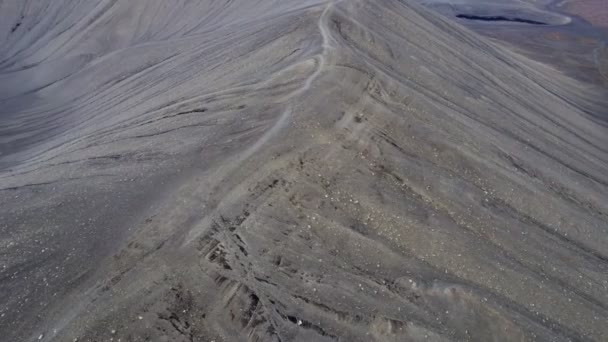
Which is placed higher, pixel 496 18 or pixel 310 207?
pixel 496 18

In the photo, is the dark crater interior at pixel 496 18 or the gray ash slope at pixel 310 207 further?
the dark crater interior at pixel 496 18

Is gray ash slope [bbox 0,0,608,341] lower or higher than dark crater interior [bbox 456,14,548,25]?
lower

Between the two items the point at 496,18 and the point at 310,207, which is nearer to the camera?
the point at 310,207

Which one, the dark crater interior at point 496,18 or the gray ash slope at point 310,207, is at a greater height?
the dark crater interior at point 496,18

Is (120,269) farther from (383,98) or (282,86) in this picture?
(383,98)

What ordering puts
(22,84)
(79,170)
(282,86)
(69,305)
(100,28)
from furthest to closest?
1. (100,28)
2. (22,84)
3. (282,86)
4. (79,170)
5. (69,305)

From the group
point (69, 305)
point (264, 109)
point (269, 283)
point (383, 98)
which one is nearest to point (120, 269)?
point (69, 305)

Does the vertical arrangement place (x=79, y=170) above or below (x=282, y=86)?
below

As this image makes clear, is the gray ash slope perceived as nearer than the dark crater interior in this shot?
Yes
